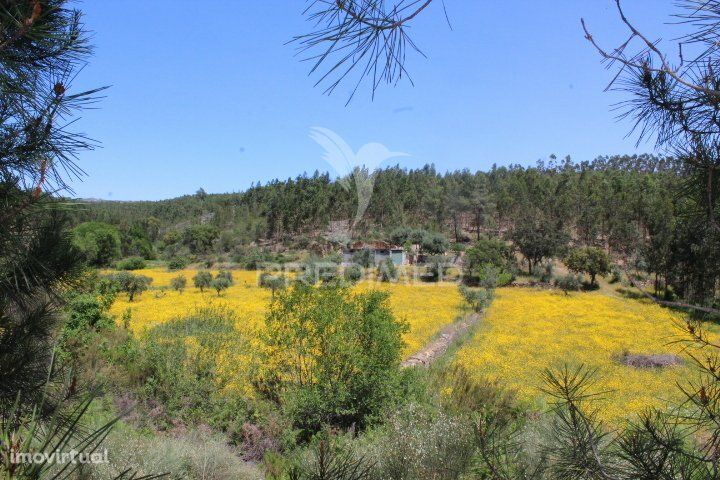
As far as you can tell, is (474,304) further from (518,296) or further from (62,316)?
(62,316)

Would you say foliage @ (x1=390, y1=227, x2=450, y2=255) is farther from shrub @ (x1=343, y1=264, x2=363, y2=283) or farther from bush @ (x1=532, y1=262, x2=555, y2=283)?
shrub @ (x1=343, y1=264, x2=363, y2=283)

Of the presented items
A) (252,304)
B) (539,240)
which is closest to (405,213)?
(539,240)

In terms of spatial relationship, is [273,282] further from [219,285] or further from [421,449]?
[421,449]

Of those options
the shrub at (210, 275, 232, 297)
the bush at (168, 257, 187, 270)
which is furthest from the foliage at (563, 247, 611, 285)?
the bush at (168, 257, 187, 270)

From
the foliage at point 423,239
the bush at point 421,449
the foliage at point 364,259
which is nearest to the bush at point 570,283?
the foliage at point 423,239

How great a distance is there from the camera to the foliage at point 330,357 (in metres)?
9.53

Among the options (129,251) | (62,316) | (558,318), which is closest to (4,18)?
(62,316)

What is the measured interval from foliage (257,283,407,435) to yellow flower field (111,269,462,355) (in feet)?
14.1

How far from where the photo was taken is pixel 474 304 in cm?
2619

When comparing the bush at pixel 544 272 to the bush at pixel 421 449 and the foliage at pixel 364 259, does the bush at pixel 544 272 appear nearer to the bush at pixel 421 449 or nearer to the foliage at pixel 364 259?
the foliage at pixel 364 259

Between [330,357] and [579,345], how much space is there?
41.7ft

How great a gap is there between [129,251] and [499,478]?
6806cm

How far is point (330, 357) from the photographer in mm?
10141

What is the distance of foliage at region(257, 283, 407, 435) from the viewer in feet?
31.3
